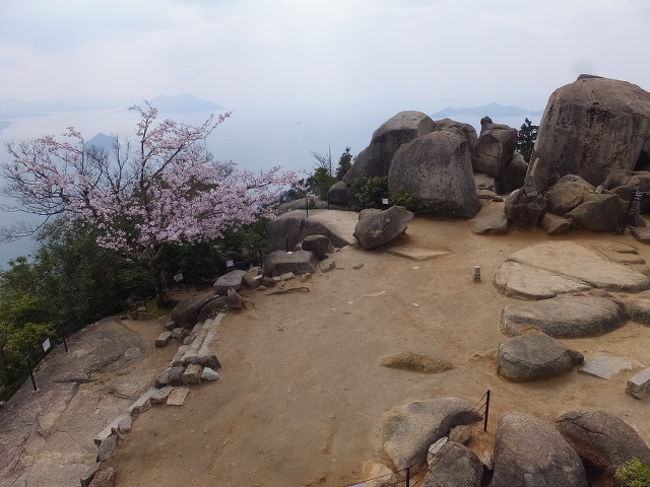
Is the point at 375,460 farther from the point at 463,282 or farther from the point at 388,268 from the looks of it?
the point at 388,268

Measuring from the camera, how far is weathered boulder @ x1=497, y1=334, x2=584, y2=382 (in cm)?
823

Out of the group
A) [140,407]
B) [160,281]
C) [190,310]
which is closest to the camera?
[140,407]

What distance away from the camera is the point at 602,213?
15070 millimetres

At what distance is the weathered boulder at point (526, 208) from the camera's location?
629 inches

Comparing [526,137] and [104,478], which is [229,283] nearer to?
[104,478]

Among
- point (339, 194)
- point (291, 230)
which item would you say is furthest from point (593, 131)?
point (291, 230)

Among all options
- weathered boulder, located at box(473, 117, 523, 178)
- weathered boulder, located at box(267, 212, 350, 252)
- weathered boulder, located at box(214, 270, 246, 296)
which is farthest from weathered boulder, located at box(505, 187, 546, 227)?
weathered boulder, located at box(214, 270, 246, 296)

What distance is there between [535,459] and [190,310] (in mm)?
10025

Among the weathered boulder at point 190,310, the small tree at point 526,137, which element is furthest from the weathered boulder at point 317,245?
the small tree at point 526,137

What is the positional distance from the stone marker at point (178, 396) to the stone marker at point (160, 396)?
83mm

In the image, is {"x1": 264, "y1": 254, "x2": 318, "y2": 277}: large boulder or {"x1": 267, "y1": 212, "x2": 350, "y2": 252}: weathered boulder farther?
{"x1": 267, "y1": 212, "x2": 350, "y2": 252}: weathered boulder

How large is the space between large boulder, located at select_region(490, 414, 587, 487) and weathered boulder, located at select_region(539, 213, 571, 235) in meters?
10.8

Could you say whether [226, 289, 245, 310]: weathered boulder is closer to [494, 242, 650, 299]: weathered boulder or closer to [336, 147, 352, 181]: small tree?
[494, 242, 650, 299]: weathered boulder

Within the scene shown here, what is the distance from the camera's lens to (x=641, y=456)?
229 inches
